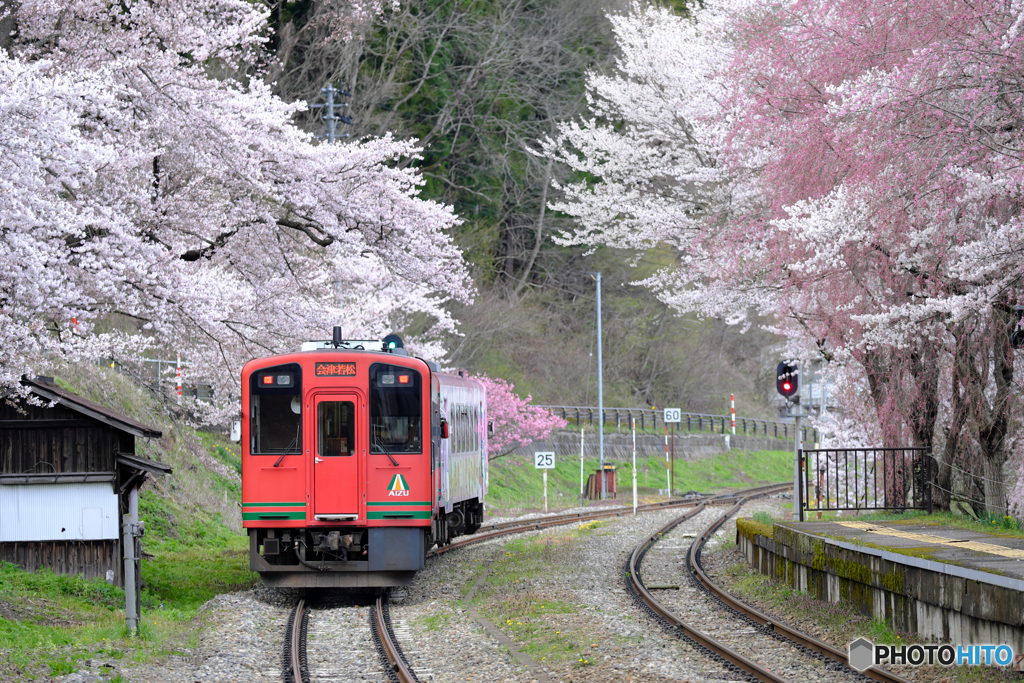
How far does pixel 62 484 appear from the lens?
41.1ft

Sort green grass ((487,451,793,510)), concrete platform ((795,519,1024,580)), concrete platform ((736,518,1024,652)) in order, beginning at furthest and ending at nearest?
green grass ((487,451,793,510)) < concrete platform ((795,519,1024,580)) < concrete platform ((736,518,1024,652))

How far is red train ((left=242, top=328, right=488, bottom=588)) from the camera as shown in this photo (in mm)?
12109

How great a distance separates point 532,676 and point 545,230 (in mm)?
32461

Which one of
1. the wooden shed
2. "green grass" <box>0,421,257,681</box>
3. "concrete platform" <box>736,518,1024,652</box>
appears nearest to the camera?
"concrete platform" <box>736,518,1024,652</box>

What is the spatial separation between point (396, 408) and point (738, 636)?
4.68 metres

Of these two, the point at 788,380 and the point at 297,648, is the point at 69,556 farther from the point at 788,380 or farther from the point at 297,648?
the point at 788,380

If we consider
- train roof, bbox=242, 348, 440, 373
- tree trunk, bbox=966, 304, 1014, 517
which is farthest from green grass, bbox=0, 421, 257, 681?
tree trunk, bbox=966, 304, 1014, 517

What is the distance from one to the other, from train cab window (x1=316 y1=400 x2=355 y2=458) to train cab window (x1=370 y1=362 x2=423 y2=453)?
25 centimetres

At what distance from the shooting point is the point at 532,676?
8273 mm

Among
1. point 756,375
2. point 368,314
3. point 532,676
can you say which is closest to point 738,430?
point 756,375

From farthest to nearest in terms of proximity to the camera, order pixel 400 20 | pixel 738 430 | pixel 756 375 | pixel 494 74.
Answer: pixel 756 375, pixel 738 430, pixel 494 74, pixel 400 20

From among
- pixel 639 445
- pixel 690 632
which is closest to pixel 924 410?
pixel 690 632

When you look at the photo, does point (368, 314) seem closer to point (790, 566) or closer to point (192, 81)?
point (192, 81)

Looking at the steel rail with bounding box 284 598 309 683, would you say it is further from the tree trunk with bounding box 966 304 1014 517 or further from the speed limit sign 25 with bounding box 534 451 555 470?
the speed limit sign 25 with bounding box 534 451 555 470
